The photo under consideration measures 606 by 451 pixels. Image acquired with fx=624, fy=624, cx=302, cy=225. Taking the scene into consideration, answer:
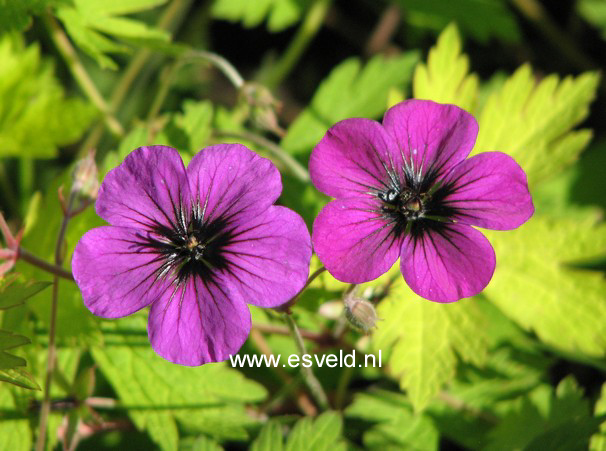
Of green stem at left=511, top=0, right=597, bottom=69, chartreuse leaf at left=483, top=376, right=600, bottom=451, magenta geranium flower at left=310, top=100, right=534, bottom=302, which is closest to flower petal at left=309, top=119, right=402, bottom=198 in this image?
magenta geranium flower at left=310, top=100, right=534, bottom=302

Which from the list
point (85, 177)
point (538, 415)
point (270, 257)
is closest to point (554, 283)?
point (538, 415)

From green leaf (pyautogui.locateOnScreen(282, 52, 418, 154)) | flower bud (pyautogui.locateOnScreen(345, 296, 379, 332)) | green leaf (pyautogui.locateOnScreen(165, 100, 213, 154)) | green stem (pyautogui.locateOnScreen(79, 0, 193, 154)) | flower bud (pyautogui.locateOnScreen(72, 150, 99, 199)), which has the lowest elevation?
flower bud (pyautogui.locateOnScreen(345, 296, 379, 332))

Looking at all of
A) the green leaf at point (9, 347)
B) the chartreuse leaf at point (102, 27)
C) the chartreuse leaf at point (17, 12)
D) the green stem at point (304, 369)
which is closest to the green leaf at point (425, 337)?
the green stem at point (304, 369)

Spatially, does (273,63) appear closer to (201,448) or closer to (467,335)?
(467,335)

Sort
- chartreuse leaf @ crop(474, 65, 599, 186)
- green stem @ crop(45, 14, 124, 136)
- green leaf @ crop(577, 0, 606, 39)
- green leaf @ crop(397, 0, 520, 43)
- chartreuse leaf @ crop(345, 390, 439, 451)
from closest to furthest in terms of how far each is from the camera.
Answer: chartreuse leaf @ crop(474, 65, 599, 186) < chartreuse leaf @ crop(345, 390, 439, 451) < green stem @ crop(45, 14, 124, 136) < green leaf @ crop(397, 0, 520, 43) < green leaf @ crop(577, 0, 606, 39)

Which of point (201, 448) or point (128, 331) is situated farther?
point (128, 331)

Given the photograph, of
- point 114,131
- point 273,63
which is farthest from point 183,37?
point 114,131

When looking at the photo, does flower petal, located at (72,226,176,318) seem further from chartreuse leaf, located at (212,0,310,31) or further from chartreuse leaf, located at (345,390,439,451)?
chartreuse leaf, located at (212,0,310,31)
